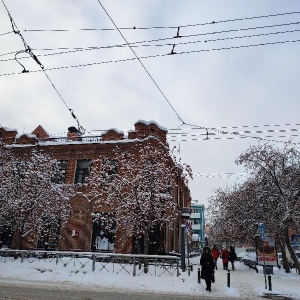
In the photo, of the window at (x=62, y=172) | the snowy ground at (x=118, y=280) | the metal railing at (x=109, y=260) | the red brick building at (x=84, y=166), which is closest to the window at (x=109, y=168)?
the red brick building at (x=84, y=166)

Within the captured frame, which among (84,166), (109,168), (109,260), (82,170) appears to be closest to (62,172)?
(82,170)

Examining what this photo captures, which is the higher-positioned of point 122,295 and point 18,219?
point 18,219

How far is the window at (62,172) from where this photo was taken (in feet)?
83.9

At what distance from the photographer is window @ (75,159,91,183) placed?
83.1ft

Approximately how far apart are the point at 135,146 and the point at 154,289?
13269 millimetres

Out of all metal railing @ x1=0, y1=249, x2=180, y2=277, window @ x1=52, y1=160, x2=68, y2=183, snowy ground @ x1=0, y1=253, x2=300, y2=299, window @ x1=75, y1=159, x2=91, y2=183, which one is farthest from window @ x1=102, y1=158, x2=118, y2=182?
snowy ground @ x1=0, y1=253, x2=300, y2=299

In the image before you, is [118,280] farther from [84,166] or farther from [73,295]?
[84,166]

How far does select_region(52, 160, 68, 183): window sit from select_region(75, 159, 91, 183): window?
1.12m

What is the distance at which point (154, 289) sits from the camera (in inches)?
492

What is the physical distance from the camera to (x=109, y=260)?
1872 centimetres

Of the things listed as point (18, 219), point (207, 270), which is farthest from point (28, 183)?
point (207, 270)

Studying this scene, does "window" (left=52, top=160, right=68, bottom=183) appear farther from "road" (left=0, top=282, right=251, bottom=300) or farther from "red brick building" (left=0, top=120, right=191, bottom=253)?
"road" (left=0, top=282, right=251, bottom=300)

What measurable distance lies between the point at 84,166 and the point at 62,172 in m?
2.00

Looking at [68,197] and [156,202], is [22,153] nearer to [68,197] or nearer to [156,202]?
[68,197]
